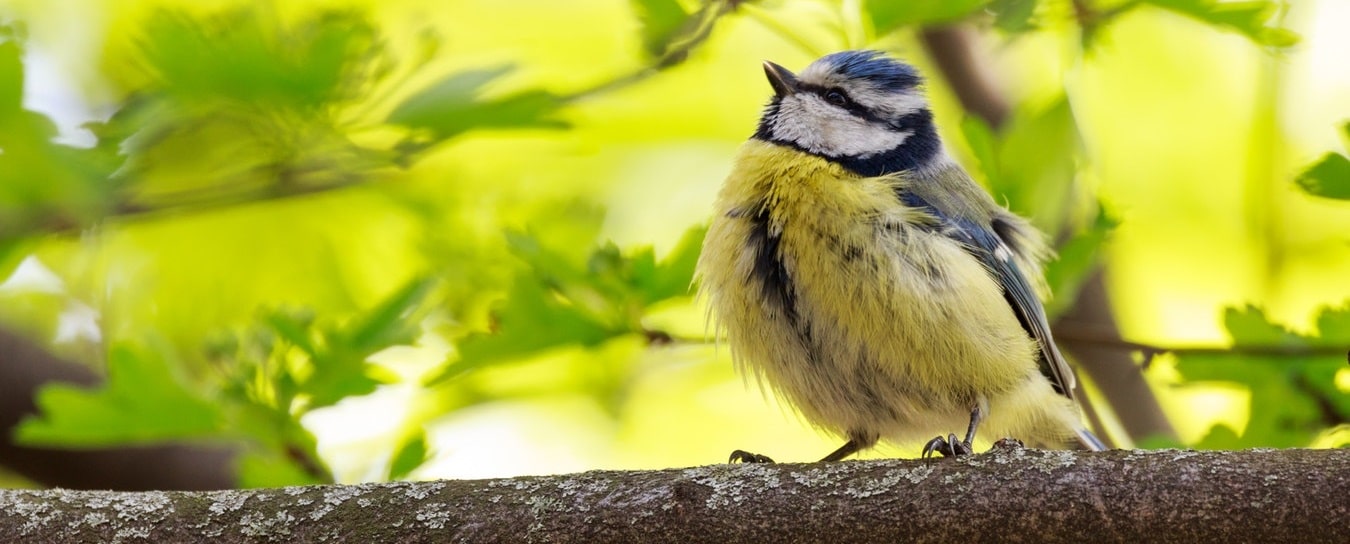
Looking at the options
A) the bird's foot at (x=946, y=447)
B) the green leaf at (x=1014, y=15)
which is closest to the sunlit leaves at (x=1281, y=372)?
the bird's foot at (x=946, y=447)

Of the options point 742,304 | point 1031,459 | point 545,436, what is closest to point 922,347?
point 742,304

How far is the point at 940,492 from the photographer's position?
252 centimetres

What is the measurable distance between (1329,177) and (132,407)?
2994 mm

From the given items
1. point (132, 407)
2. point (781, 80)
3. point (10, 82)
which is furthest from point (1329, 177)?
point (10, 82)

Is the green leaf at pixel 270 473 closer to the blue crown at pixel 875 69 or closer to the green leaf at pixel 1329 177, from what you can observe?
the blue crown at pixel 875 69

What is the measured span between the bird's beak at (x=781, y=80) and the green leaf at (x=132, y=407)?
202 centimetres

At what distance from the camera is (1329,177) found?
9.84 ft

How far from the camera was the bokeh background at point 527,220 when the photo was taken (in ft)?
11.3

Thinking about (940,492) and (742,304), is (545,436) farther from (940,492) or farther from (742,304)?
(940,492)

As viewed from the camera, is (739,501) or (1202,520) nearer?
(1202,520)

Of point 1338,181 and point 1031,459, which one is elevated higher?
point 1338,181

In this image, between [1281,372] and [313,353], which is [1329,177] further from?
[313,353]

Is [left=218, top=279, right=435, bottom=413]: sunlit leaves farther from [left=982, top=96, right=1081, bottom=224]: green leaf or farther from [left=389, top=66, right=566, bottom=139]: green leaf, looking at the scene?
[left=982, top=96, right=1081, bottom=224]: green leaf

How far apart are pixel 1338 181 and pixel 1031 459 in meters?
1.10
